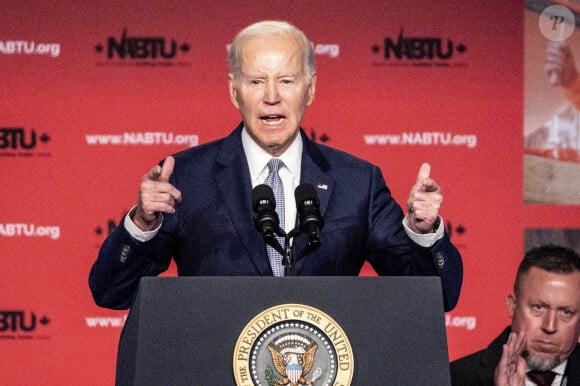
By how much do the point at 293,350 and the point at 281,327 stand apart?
0.15 feet

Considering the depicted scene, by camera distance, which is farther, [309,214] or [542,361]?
[542,361]

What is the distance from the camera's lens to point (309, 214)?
1977mm

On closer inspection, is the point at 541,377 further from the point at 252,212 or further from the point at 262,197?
the point at 262,197

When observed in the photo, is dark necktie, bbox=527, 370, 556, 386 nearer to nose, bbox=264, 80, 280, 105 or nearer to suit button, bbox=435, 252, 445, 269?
suit button, bbox=435, 252, 445, 269

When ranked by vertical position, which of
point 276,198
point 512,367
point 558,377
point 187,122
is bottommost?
point 558,377

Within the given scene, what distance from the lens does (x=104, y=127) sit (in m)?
4.46

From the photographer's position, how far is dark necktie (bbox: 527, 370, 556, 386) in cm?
331

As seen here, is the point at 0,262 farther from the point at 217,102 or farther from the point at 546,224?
the point at 546,224

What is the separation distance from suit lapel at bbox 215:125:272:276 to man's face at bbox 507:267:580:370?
1.34m

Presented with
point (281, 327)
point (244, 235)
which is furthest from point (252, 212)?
point (281, 327)

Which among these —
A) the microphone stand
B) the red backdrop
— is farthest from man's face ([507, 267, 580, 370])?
the microphone stand

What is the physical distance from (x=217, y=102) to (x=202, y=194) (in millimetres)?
2111

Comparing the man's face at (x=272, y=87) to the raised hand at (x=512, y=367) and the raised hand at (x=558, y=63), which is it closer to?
the raised hand at (x=512, y=367)

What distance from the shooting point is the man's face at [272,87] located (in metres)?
2.35
